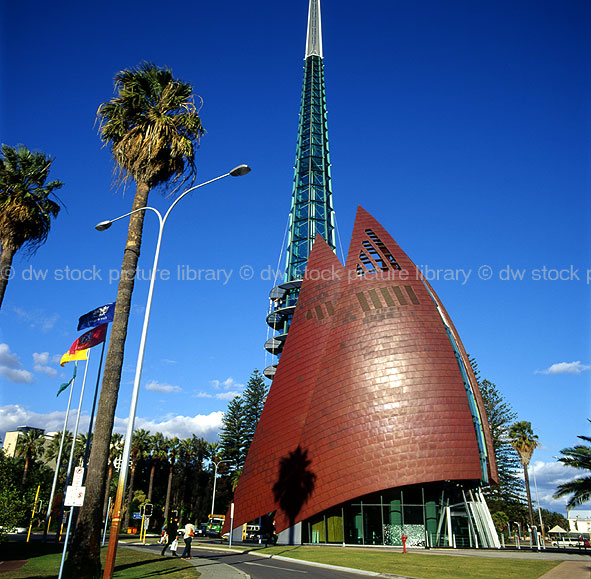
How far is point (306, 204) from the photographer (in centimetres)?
6438

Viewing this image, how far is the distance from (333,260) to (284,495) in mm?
18447

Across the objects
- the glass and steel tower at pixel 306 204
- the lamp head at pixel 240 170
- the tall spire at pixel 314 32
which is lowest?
the lamp head at pixel 240 170

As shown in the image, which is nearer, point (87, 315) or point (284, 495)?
point (87, 315)

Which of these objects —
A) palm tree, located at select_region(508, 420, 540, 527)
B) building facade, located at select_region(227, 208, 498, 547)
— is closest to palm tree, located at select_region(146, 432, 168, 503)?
building facade, located at select_region(227, 208, 498, 547)

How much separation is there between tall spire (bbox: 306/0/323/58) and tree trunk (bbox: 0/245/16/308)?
7034cm

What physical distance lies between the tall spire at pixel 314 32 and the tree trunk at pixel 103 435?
74.9 meters

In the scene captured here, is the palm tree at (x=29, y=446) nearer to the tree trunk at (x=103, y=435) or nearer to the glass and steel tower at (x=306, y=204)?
the glass and steel tower at (x=306, y=204)

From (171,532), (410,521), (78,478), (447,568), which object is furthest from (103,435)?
(410,521)

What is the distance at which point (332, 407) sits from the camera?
34.2 m

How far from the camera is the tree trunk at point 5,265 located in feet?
72.6

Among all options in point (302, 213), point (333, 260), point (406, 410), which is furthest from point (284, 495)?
point (302, 213)

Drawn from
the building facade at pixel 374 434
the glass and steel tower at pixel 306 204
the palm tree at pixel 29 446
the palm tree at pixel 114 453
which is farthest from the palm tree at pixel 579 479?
the palm tree at pixel 29 446

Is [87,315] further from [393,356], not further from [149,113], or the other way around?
[393,356]

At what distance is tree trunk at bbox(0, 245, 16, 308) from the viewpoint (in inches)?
871
